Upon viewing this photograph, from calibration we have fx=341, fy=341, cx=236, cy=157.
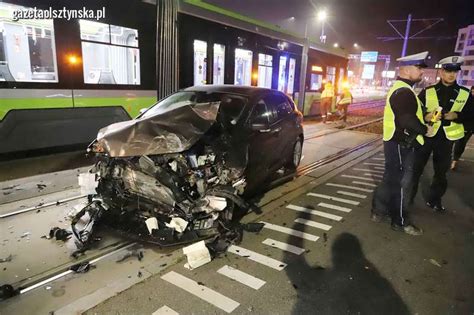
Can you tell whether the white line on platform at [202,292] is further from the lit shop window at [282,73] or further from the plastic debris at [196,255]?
the lit shop window at [282,73]

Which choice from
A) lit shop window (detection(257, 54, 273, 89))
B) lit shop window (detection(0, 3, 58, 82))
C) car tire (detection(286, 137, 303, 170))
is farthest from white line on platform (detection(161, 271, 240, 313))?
lit shop window (detection(257, 54, 273, 89))

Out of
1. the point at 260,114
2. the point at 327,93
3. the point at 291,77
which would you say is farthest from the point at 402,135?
the point at 327,93

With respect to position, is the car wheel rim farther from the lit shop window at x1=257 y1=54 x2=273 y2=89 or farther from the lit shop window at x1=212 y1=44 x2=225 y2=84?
the lit shop window at x1=257 y1=54 x2=273 y2=89

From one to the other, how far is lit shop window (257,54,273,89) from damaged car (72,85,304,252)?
6922mm

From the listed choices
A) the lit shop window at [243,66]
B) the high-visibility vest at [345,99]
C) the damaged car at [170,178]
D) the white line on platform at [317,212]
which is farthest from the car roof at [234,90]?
the high-visibility vest at [345,99]

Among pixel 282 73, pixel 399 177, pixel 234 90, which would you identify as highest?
pixel 282 73

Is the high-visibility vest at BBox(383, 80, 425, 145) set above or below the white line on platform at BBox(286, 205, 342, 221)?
above

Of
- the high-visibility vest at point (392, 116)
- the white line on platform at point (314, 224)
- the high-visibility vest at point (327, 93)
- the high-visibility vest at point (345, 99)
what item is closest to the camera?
the high-visibility vest at point (392, 116)

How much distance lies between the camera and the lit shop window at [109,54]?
22.2 feet

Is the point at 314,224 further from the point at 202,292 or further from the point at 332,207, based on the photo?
the point at 202,292

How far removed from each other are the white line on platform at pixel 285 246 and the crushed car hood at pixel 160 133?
147 centimetres

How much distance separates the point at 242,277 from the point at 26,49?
5525 millimetres

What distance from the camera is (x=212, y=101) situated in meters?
5.43

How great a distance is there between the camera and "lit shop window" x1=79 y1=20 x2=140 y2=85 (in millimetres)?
6758
